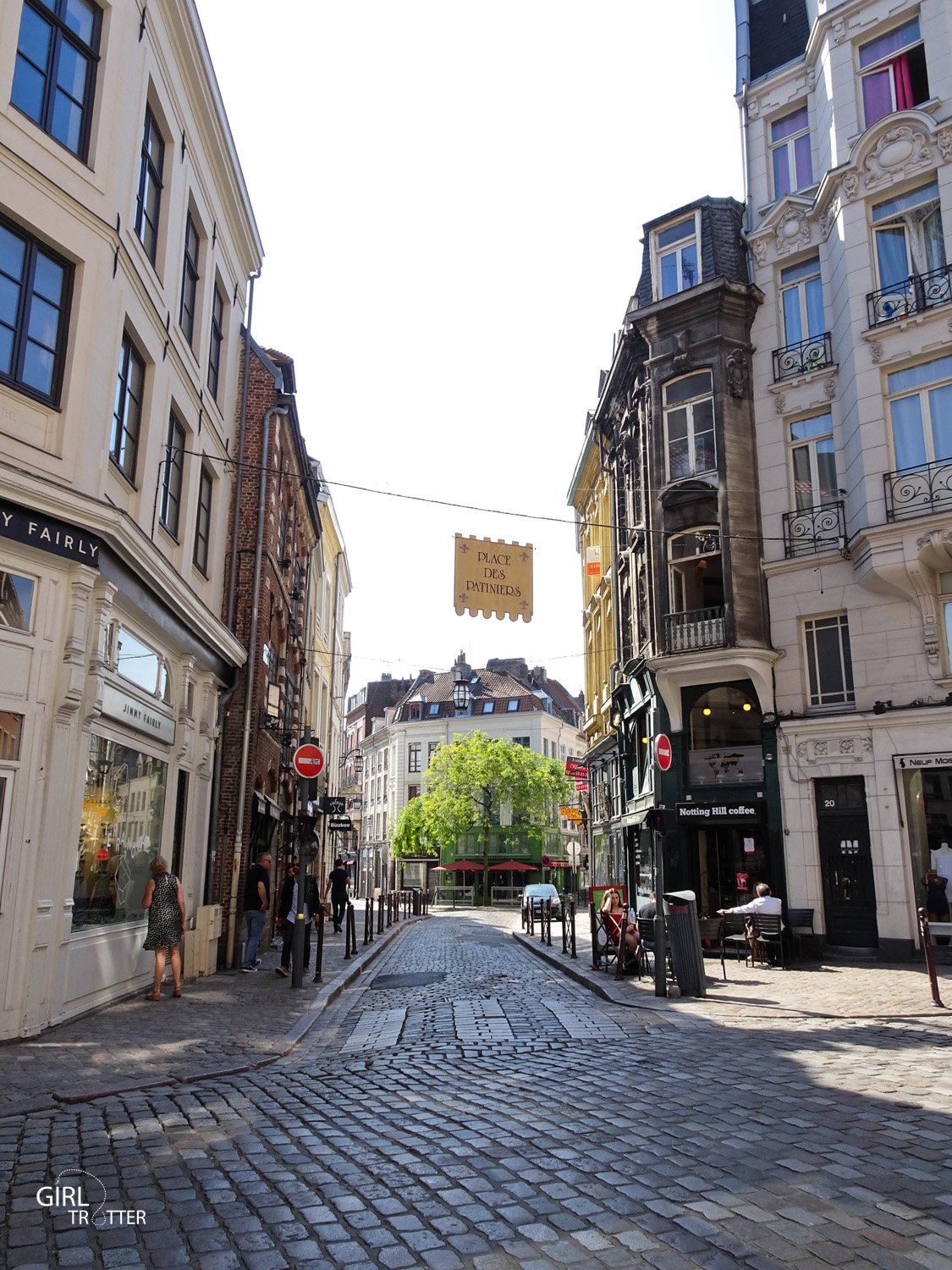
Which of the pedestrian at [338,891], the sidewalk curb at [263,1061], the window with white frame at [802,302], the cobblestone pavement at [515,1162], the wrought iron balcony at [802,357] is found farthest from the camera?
the pedestrian at [338,891]

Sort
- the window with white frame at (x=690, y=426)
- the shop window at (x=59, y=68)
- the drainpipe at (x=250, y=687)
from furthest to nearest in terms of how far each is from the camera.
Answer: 1. the window with white frame at (x=690, y=426)
2. the drainpipe at (x=250, y=687)
3. the shop window at (x=59, y=68)

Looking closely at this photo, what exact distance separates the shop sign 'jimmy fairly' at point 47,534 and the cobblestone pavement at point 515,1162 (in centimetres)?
530

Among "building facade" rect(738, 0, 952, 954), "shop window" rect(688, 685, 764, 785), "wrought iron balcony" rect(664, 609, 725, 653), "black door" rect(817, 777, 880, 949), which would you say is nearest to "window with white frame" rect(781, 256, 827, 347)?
"building facade" rect(738, 0, 952, 954)

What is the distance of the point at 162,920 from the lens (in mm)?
12273

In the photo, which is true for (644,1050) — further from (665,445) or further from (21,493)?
(665,445)

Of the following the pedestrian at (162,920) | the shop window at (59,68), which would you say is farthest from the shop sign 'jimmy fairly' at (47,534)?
the pedestrian at (162,920)

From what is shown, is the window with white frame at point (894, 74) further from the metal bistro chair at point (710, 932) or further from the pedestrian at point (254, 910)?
the pedestrian at point (254, 910)

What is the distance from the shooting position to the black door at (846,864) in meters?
17.9

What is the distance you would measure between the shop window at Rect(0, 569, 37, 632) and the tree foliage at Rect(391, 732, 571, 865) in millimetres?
48522

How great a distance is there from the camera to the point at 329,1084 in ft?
24.7

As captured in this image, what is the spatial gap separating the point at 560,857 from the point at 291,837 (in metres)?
41.4

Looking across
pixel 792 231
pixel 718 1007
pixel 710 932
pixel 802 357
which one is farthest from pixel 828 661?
pixel 718 1007

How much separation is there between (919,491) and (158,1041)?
14956 mm

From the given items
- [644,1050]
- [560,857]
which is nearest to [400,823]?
[560,857]
